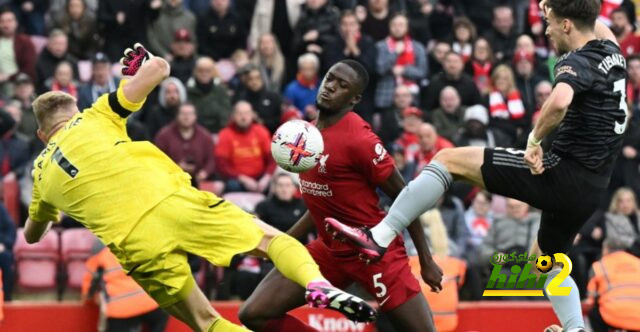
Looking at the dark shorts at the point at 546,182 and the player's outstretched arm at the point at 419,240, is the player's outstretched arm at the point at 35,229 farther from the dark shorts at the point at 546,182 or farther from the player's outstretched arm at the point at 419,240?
the dark shorts at the point at 546,182

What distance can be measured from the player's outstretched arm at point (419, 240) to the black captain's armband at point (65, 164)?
224cm

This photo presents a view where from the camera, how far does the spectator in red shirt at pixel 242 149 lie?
16.9 meters

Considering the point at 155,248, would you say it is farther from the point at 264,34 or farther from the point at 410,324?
the point at 264,34

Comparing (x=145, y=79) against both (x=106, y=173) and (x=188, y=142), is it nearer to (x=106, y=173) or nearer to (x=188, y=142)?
(x=106, y=173)

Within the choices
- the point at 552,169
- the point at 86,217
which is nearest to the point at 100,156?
the point at 86,217

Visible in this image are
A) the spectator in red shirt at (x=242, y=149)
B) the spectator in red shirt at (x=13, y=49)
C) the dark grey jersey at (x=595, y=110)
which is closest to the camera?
the dark grey jersey at (x=595, y=110)

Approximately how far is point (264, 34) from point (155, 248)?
355 inches

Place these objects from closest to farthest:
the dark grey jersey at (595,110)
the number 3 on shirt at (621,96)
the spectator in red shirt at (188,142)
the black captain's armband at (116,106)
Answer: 1. the dark grey jersey at (595,110)
2. the number 3 on shirt at (621,96)
3. the black captain's armband at (116,106)
4. the spectator in red shirt at (188,142)

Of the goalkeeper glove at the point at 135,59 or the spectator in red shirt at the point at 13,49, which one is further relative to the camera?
the spectator in red shirt at the point at 13,49

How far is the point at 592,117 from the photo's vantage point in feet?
31.9

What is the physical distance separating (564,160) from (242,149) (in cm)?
759

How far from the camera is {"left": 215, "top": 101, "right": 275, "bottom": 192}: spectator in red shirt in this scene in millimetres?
16906

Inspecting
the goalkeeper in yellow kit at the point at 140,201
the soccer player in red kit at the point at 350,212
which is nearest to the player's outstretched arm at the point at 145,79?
the goalkeeper in yellow kit at the point at 140,201

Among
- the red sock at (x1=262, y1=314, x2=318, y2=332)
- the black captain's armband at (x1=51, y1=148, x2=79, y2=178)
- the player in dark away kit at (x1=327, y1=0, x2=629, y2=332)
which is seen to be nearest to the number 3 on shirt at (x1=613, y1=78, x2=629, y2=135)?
the player in dark away kit at (x1=327, y1=0, x2=629, y2=332)
